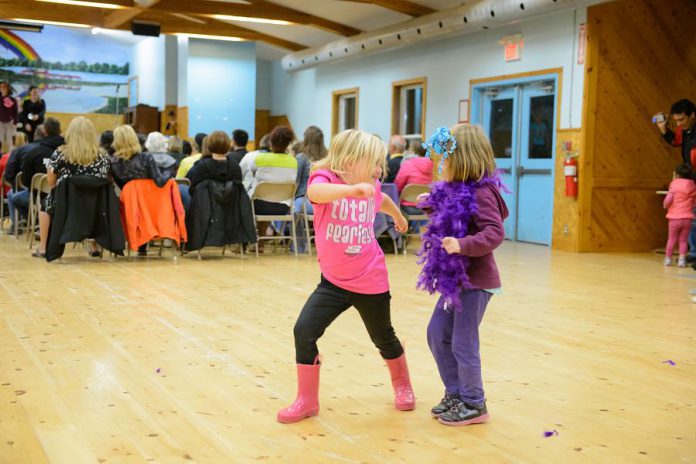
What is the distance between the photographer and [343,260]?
2893 mm

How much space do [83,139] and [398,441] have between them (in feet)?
16.7

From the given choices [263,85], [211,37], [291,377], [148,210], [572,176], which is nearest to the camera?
[291,377]

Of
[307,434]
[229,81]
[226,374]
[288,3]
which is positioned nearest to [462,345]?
[307,434]

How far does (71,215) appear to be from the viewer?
7.03m

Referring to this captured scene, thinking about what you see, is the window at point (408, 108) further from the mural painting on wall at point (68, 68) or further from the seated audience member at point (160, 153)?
the mural painting on wall at point (68, 68)

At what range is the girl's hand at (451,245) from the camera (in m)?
2.72

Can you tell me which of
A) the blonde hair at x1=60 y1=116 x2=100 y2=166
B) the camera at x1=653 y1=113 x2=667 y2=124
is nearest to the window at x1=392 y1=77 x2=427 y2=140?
the camera at x1=653 y1=113 x2=667 y2=124

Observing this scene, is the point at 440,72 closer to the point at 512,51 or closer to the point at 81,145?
the point at 512,51

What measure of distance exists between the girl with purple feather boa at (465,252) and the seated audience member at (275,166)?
5.26 meters

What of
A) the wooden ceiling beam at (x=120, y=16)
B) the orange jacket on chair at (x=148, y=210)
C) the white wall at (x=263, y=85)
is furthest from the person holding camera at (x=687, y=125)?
the white wall at (x=263, y=85)

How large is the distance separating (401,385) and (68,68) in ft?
60.5

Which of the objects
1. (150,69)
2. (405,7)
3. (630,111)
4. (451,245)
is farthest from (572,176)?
(150,69)

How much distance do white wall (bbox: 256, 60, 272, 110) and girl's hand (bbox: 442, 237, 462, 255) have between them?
15.8m

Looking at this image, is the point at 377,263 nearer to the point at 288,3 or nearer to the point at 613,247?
the point at 613,247
